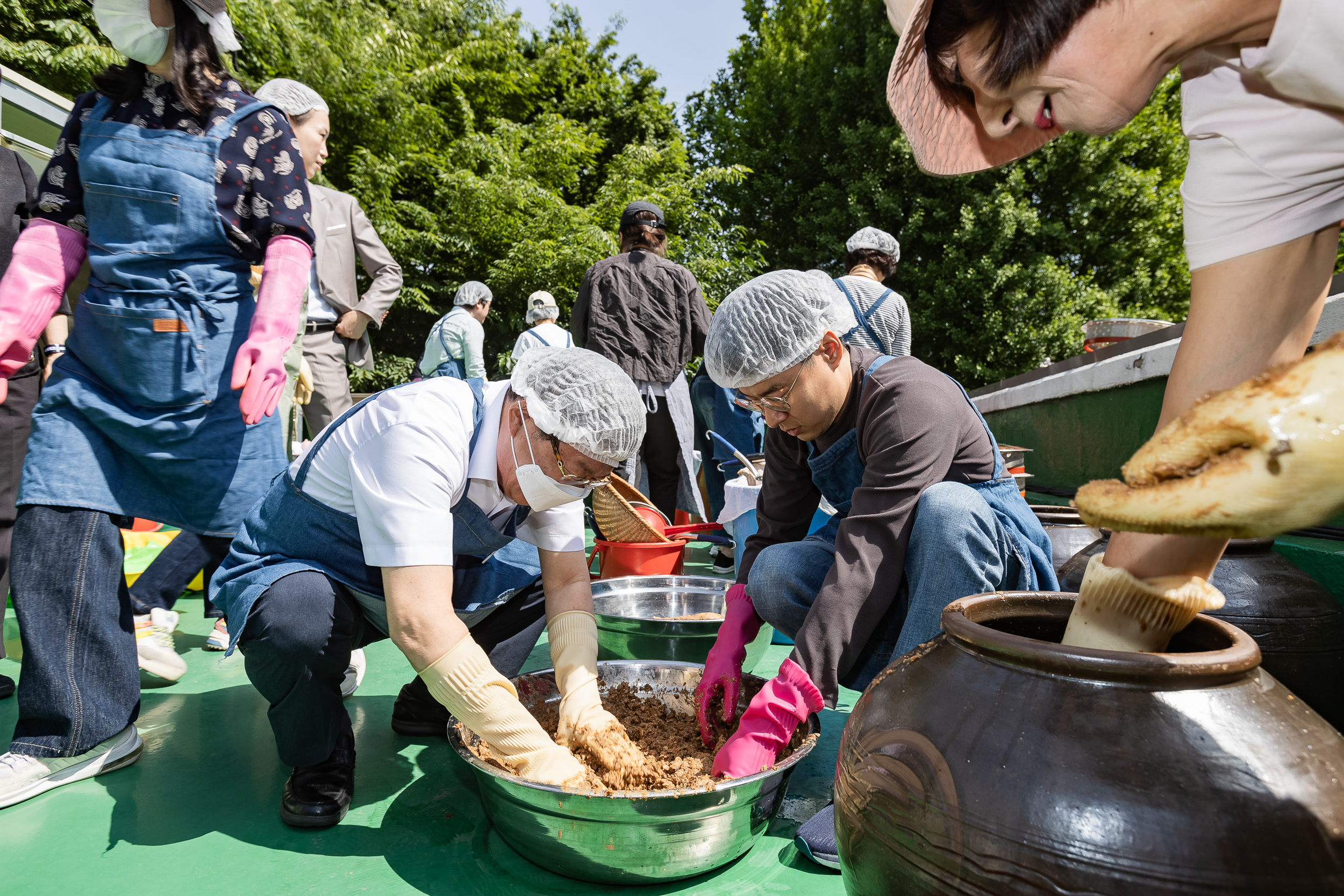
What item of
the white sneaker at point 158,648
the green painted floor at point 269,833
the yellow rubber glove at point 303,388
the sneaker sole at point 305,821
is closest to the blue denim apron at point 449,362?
the yellow rubber glove at point 303,388

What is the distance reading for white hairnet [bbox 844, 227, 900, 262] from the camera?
13.9ft

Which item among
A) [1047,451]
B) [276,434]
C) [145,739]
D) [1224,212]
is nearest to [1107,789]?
[1224,212]

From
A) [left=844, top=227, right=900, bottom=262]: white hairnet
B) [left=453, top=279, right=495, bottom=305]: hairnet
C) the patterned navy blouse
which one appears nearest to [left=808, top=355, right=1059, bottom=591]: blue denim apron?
the patterned navy blouse

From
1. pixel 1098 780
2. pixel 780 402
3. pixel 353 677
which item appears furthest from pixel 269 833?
pixel 1098 780

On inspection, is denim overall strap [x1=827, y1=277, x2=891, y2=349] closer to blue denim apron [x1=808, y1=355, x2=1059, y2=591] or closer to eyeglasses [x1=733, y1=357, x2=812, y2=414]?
blue denim apron [x1=808, y1=355, x2=1059, y2=591]

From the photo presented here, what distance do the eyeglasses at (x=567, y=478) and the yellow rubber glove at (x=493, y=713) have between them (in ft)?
1.50

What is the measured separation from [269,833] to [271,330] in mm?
1240

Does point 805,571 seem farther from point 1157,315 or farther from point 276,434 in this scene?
point 1157,315

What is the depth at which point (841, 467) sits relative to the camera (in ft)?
7.16

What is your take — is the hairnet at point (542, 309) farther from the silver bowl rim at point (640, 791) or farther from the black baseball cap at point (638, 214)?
the silver bowl rim at point (640, 791)

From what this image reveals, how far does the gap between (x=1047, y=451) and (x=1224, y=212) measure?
17.6 ft

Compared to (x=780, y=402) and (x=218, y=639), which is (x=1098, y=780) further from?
(x=218, y=639)

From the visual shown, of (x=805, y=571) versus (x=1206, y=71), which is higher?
(x=1206, y=71)

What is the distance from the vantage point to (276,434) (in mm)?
2223
